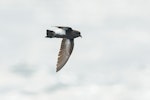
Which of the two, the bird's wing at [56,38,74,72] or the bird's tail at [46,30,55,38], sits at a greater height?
the bird's tail at [46,30,55,38]

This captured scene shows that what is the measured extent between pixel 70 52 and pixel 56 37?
2744 millimetres

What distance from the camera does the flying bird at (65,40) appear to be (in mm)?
47050

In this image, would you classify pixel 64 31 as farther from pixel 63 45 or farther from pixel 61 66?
pixel 61 66

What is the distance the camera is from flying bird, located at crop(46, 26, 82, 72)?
47.0 metres

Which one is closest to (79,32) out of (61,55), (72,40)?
(72,40)

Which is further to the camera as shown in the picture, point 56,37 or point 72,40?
point 72,40

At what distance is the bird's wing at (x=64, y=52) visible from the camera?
4578cm

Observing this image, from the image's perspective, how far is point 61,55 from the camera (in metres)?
47.9

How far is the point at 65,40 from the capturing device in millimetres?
50750

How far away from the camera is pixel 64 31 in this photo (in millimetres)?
49938

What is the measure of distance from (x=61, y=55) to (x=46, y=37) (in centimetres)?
261

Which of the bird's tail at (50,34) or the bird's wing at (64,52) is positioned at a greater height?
the bird's tail at (50,34)

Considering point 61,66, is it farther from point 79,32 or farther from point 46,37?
point 79,32

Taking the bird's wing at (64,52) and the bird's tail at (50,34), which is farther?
the bird's tail at (50,34)
